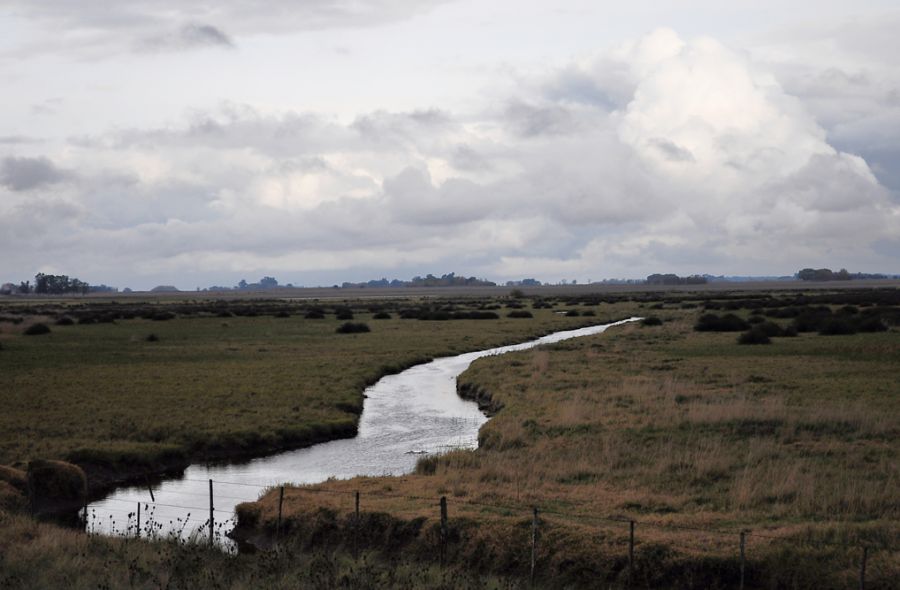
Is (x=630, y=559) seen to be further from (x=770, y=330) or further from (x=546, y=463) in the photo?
(x=770, y=330)

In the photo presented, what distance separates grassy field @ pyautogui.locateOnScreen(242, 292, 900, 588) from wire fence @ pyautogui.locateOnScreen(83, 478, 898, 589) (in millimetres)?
110

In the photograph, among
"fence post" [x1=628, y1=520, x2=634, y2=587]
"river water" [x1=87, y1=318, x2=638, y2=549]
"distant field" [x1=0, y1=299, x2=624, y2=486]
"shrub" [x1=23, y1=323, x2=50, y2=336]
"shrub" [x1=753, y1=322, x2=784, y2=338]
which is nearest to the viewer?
A: "fence post" [x1=628, y1=520, x2=634, y2=587]

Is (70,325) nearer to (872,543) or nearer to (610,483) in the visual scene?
(610,483)

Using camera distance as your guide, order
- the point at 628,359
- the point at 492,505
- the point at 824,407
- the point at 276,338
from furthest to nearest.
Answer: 1. the point at 276,338
2. the point at 628,359
3. the point at 824,407
4. the point at 492,505

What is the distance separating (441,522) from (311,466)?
478 inches

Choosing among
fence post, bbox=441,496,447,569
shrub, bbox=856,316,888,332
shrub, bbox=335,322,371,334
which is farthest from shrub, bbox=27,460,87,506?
shrub, bbox=856,316,888,332

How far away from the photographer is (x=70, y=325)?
98.4 metres

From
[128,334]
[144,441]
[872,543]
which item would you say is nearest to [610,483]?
[872,543]

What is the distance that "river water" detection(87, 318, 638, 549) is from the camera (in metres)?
23.6

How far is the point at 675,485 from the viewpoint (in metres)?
23.1

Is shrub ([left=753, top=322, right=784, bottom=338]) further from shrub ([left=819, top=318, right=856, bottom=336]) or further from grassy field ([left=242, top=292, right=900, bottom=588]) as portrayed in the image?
grassy field ([left=242, top=292, right=900, bottom=588])

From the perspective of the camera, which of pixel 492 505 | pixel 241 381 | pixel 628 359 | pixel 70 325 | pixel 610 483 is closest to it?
pixel 492 505

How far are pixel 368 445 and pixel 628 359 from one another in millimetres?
24979

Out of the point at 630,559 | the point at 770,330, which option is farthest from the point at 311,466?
the point at 770,330
